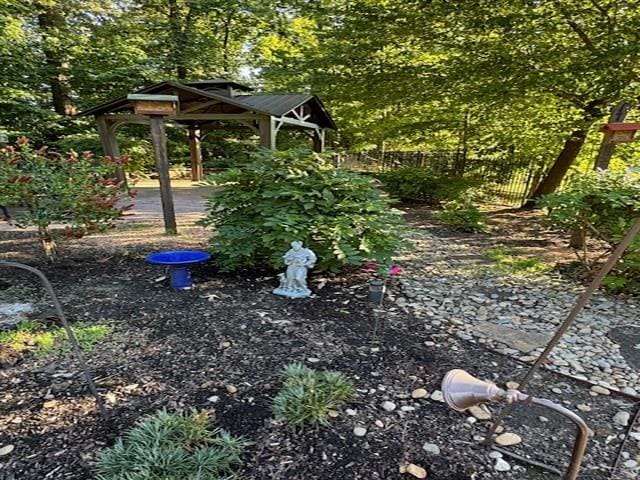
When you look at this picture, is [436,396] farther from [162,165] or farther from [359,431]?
[162,165]

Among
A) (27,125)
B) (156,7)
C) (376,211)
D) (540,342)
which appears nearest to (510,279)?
(540,342)

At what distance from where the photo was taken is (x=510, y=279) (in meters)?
3.85

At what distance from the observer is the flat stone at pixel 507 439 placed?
167cm

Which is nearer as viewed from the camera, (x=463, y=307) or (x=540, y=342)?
(x=540, y=342)

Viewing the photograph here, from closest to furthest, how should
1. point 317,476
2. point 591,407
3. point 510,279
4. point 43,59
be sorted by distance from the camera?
point 317,476 < point 591,407 < point 510,279 < point 43,59

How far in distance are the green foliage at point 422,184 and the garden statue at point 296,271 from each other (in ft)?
19.8

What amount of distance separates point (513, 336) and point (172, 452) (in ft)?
7.51

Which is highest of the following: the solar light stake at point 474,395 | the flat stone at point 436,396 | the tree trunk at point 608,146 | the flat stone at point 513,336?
the tree trunk at point 608,146

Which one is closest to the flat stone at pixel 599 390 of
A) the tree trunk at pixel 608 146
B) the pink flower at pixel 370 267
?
the pink flower at pixel 370 267

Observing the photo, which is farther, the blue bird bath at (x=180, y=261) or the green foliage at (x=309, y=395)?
the blue bird bath at (x=180, y=261)

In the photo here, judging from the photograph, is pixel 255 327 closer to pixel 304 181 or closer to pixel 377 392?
pixel 377 392

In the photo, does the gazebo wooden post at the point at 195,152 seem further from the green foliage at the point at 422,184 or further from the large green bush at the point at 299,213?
the large green bush at the point at 299,213

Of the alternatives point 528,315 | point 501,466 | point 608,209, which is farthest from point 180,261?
point 608,209

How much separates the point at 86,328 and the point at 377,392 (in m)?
1.94
